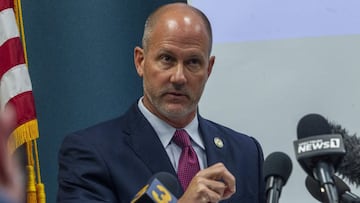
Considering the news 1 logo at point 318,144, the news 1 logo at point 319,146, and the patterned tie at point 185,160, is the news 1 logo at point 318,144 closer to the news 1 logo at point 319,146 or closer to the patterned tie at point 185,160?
the news 1 logo at point 319,146

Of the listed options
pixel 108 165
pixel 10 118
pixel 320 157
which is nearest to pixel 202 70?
pixel 108 165

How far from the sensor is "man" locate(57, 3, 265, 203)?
2.14 m

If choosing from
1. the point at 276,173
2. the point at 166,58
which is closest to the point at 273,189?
the point at 276,173

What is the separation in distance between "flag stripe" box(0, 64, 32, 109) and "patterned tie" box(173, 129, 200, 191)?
128 centimetres

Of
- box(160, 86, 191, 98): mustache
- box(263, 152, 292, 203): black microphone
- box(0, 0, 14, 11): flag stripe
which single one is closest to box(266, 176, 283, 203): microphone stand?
box(263, 152, 292, 203): black microphone

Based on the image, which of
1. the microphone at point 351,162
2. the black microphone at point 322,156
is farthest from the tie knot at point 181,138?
the black microphone at point 322,156

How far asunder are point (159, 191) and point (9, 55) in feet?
6.74

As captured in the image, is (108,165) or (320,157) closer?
(320,157)

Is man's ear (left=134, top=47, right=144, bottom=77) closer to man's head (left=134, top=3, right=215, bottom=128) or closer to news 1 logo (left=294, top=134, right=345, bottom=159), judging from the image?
man's head (left=134, top=3, right=215, bottom=128)

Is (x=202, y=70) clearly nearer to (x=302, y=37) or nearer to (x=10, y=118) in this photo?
(x=302, y=37)

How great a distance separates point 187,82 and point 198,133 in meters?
0.23

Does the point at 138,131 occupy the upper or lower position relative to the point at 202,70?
lower

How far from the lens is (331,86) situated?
3.23 meters

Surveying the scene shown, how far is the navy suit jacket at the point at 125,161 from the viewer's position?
211cm
